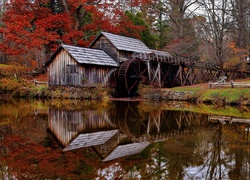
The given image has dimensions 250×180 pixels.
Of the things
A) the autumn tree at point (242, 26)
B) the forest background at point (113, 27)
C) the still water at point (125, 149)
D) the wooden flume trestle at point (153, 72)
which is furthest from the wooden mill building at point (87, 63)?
the still water at point (125, 149)

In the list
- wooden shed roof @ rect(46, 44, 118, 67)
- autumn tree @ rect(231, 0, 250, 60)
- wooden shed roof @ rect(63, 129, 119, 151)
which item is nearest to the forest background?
autumn tree @ rect(231, 0, 250, 60)

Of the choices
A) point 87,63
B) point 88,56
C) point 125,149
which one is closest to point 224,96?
point 87,63

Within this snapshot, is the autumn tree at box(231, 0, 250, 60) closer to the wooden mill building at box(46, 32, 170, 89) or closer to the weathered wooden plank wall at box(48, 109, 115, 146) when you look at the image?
the wooden mill building at box(46, 32, 170, 89)

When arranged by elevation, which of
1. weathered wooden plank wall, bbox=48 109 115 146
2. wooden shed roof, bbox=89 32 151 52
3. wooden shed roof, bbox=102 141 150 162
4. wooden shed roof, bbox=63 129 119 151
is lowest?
weathered wooden plank wall, bbox=48 109 115 146

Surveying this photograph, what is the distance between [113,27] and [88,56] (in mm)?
10175

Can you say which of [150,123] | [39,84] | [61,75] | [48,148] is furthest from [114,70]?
[48,148]

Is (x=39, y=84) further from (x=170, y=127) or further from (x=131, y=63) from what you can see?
(x=170, y=127)

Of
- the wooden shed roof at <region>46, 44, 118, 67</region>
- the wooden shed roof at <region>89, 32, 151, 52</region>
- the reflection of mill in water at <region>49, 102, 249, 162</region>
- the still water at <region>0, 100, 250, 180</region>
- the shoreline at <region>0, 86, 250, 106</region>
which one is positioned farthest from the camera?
the wooden shed roof at <region>89, 32, 151, 52</region>

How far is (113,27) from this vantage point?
117ft

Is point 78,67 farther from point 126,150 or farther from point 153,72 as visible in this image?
point 126,150

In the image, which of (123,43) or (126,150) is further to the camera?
(123,43)

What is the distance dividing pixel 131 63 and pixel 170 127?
1742 centimetres

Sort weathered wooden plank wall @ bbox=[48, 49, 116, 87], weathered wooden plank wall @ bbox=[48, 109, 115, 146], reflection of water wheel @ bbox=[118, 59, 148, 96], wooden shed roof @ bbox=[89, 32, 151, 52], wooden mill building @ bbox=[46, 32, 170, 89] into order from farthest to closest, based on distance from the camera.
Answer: wooden shed roof @ bbox=[89, 32, 151, 52], reflection of water wheel @ bbox=[118, 59, 148, 96], weathered wooden plank wall @ bbox=[48, 49, 116, 87], wooden mill building @ bbox=[46, 32, 170, 89], weathered wooden plank wall @ bbox=[48, 109, 115, 146]

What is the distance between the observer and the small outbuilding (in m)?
26.3
